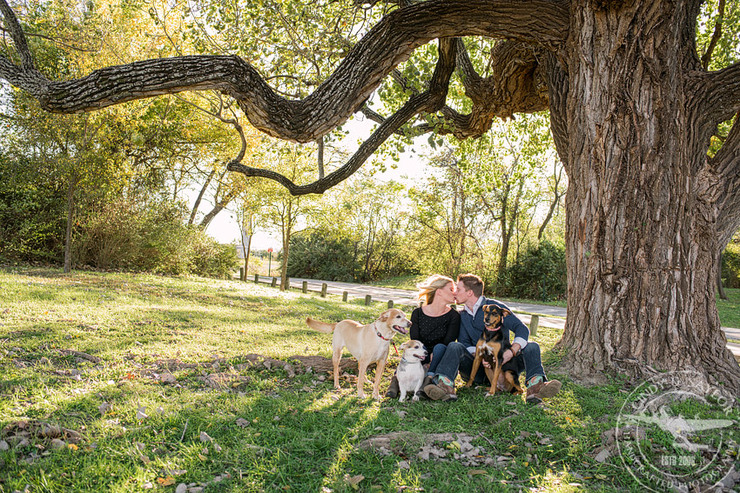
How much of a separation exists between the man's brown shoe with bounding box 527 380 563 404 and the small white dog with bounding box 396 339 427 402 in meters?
1.16

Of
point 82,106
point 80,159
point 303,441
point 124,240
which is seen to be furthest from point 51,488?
point 124,240

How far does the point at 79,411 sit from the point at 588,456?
4.25 meters

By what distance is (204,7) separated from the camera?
9977 millimetres

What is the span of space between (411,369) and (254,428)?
1.82 m

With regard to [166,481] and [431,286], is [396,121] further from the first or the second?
[166,481]

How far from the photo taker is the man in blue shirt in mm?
4598

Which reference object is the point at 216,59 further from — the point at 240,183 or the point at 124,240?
the point at 240,183

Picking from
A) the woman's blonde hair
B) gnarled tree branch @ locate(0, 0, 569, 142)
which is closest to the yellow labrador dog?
the woman's blonde hair

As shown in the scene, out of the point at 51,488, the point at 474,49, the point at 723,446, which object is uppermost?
the point at 474,49

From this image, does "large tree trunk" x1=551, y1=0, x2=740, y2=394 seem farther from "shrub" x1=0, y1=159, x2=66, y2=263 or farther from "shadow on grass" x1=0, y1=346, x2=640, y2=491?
"shrub" x1=0, y1=159, x2=66, y2=263

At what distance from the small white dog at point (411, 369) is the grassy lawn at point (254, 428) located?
0.30 meters

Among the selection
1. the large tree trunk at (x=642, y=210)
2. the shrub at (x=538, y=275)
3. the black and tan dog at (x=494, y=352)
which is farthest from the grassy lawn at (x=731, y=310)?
the black and tan dog at (x=494, y=352)

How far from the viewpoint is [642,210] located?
17.6 ft
